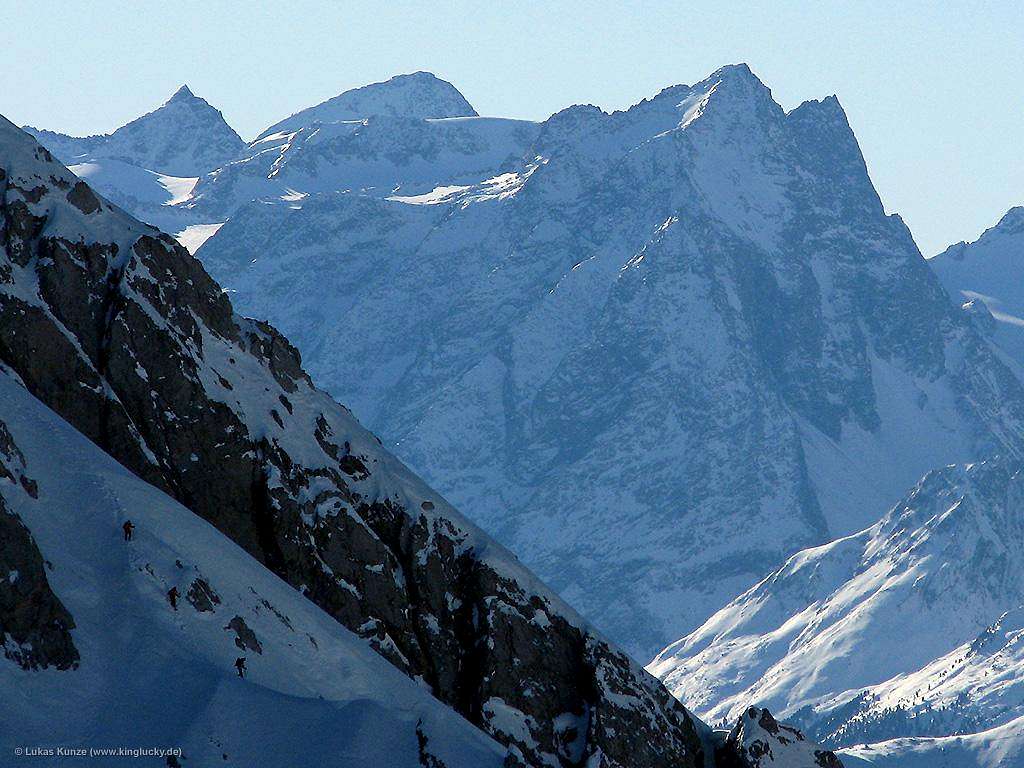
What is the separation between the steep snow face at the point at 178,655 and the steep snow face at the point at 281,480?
5027 mm

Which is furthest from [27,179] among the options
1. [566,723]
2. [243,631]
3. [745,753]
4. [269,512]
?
[745,753]

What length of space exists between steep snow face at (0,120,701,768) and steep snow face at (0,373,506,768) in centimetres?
503

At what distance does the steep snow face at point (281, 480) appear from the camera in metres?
114

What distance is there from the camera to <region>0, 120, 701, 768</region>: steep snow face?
11350 cm

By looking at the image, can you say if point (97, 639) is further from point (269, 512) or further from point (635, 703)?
point (635, 703)

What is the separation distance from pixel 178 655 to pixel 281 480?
18.6m

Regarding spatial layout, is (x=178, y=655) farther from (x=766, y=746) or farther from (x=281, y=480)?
(x=766, y=746)

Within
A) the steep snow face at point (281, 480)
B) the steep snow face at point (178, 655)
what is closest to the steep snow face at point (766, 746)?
the steep snow face at point (281, 480)

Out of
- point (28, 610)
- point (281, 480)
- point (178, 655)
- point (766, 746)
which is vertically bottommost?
point (766, 746)

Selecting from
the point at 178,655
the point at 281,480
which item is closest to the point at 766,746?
the point at 281,480

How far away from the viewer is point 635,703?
387ft

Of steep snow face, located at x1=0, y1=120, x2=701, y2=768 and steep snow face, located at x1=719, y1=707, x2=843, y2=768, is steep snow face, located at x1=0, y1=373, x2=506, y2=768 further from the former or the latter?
steep snow face, located at x1=719, y1=707, x2=843, y2=768

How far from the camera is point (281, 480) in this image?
116 meters

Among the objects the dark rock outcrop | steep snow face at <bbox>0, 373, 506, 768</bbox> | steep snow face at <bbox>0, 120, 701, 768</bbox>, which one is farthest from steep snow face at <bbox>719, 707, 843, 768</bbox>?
the dark rock outcrop
